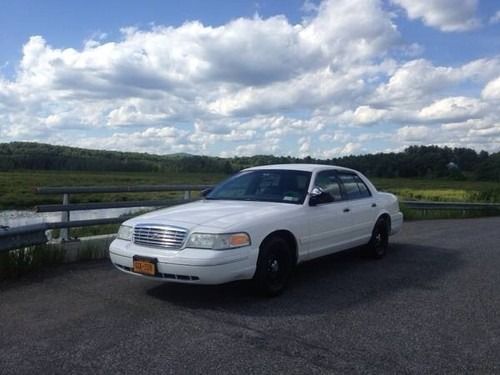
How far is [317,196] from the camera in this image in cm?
661

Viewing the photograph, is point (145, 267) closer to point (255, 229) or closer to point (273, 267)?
point (255, 229)

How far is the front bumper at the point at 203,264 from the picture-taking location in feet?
17.1

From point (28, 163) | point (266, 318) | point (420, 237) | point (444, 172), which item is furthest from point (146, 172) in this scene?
point (266, 318)

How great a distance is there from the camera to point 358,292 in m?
6.14

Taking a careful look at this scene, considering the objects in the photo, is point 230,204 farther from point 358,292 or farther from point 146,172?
point 146,172

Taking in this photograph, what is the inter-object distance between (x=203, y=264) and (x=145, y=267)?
676 mm

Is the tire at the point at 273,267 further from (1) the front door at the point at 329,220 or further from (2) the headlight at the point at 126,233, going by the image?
(2) the headlight at the point at 126,233

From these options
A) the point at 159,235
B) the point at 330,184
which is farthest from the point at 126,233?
the point at 330,184

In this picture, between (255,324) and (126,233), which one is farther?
(126,233)

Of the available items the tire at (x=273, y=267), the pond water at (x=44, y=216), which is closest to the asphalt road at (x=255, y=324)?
the tire at (x=273, y=267)

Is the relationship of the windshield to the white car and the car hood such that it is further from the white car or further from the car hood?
the car hood

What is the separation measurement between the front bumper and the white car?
0.01 metres

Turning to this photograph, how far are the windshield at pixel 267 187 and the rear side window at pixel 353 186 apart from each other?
908 mm

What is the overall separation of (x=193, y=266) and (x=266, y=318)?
88 centimetres
